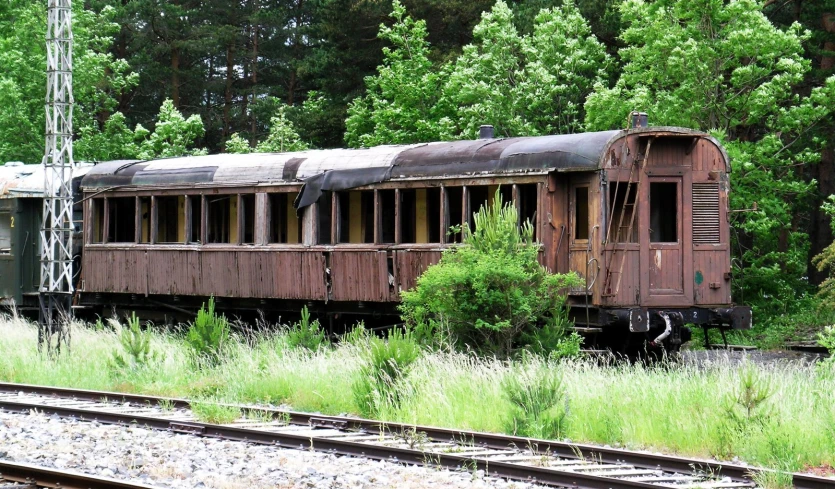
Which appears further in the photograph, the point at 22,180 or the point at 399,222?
the point at 22,180

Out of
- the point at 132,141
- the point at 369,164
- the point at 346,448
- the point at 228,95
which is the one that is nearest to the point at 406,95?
the point at 132,141

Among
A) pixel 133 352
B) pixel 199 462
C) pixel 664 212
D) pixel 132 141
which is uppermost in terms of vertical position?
pixel 132 141

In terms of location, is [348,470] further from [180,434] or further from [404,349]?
[404,349]

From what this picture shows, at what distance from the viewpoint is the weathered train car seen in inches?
888

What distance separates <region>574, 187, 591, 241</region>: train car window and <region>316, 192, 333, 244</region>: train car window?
449cm

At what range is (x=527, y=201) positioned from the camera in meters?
15.8

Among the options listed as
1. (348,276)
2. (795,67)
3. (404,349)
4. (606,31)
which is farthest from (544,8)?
(404,349)

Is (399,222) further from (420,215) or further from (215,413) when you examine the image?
(215,413)

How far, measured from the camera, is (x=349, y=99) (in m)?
37.8

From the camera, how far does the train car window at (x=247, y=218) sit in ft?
64.1

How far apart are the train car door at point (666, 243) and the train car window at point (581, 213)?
772 mm

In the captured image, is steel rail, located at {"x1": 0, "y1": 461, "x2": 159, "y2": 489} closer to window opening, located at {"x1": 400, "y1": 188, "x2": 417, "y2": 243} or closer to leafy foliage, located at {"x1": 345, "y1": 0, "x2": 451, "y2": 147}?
window opening, located at {"x1": 400, "y1": 188, "x2": 417, "y2": 243}

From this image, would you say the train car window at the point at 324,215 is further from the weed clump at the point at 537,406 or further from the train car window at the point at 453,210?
the weed clump at the point at 537,406

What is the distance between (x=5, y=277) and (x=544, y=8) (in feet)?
47.8
